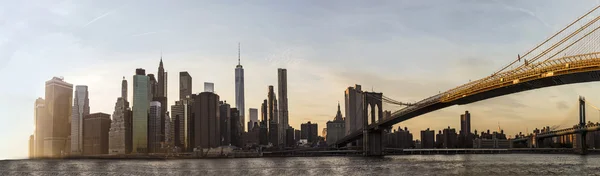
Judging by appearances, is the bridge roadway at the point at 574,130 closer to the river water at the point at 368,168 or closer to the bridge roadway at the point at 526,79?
the river water at the point at 368,168

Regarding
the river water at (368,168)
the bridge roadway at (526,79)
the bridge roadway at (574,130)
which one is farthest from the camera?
the bridge roadway at (574,130)

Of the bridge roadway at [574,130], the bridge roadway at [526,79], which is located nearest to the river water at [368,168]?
the bridge roadway at [526,79]

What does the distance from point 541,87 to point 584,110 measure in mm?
98085

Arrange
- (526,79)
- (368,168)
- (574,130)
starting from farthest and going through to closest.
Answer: (574,130) < (368,168) < (526,79)

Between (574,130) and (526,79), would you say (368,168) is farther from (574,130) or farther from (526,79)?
(574,130)

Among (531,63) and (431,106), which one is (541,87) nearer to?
(531,63)

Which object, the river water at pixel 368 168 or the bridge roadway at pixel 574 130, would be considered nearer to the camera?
the river water at pixel 368 168

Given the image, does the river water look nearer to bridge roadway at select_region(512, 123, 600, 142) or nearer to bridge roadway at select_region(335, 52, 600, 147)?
bridge roadway at select_region(335, 52, 600, 147)

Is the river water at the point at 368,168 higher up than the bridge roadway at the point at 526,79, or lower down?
lower down

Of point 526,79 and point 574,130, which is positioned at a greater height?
point 526,79

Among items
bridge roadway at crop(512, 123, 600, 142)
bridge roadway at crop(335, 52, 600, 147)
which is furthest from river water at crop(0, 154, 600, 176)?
bridge roadway at crop(512, 123, 600, 142)

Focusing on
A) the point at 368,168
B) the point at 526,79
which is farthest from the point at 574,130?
the point at 526,79

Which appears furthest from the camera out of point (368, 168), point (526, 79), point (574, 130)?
point (574, 130)

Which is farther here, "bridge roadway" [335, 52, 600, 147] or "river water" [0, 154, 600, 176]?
"river water" [0, 154, 600, 176]
